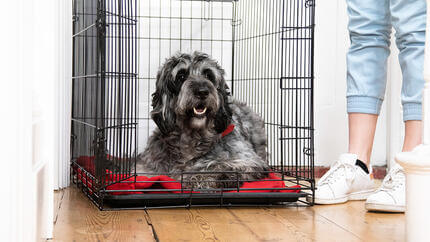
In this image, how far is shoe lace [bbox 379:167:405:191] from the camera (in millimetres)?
1962

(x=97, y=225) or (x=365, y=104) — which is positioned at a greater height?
(x=365, y=104)

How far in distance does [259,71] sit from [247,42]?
0.20 meters

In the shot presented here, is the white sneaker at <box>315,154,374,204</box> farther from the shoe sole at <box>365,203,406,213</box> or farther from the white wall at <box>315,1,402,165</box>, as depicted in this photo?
the white wall at <box>315,1,402,165</box>

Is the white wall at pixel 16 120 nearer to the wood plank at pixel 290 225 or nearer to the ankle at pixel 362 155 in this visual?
the wood plank at pixel 290 225

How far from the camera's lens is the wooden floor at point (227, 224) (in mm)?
1549

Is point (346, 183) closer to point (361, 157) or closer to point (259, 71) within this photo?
point (361, 157)

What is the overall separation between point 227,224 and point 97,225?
1.42 feet

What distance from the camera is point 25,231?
95cm

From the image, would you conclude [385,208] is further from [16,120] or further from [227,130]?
[16,120]

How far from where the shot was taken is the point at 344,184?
2.18m

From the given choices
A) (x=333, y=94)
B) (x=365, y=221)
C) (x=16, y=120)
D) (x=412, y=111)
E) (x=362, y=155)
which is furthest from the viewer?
(x=333, y=94)

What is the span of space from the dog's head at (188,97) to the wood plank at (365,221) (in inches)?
28.1

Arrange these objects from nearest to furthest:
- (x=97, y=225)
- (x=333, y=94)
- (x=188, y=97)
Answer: (x=97, y=225), (x=188, y=97), (x=333, y=94)

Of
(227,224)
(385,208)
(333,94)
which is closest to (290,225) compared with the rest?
(227,224)
